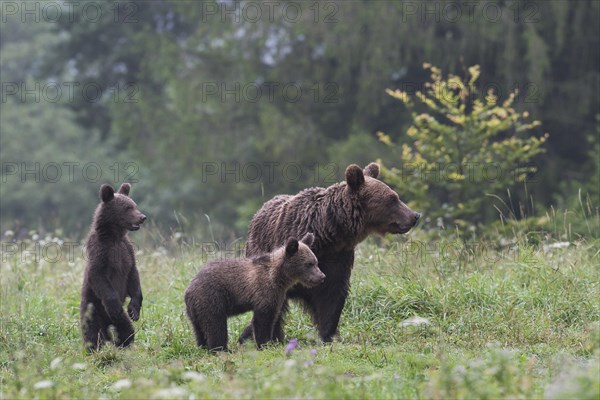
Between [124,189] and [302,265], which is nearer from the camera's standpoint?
[302,265]

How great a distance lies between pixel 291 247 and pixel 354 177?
3.78 ft

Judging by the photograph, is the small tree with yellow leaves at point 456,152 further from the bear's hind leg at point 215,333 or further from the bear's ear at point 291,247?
the bear's hind leg at point 215,333

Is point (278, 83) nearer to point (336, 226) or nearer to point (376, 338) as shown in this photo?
point (336, 226)

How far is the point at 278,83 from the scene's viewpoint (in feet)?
93.7

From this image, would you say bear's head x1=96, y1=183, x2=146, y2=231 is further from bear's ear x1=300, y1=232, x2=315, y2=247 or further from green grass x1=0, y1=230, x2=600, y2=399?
bear's ear x1=300, y1=232, x2=315, y2=247

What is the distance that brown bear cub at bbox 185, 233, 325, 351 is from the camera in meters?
8.30

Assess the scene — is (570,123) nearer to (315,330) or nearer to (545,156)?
(545,156)

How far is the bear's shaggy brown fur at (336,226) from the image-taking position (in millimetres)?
8945

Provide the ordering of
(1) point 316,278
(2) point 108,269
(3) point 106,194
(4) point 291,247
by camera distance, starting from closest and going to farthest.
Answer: (4) point 291,247
(1) point 316,278
(2) point 108,269
(3) point 106,194

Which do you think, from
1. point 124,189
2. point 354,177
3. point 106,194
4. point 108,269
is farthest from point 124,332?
point 354,177

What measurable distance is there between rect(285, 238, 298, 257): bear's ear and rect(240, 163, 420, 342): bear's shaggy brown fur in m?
0.62

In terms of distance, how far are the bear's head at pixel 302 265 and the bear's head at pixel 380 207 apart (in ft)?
2.93

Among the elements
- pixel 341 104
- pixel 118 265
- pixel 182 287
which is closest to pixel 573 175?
pixel 341 104

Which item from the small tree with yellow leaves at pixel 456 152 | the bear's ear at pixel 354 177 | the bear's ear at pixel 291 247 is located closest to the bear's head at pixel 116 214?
the bear's ear at pixel 291 247
